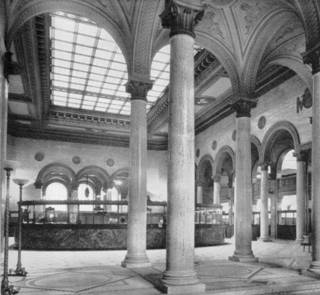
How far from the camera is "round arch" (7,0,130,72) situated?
781cm

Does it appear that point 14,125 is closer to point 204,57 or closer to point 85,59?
point 85,59

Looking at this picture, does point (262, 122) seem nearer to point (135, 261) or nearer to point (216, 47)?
point (216, 47)

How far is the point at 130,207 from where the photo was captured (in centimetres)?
855

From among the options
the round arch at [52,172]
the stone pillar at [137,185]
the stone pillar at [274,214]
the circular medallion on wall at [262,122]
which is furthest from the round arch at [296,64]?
the round arch at [52,172]

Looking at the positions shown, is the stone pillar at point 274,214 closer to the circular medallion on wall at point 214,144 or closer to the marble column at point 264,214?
the marble column at point 264,214

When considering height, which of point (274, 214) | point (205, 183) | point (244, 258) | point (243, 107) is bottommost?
point (244, 258)

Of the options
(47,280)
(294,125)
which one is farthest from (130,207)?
(294,125)

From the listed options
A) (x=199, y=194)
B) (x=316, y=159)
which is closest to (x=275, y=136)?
(x=199, y=194)

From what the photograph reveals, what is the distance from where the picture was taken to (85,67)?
1442 cm

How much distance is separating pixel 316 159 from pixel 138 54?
465 centimetres

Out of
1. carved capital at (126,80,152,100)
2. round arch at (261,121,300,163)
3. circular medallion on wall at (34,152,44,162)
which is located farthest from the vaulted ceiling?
round arch at (261,121,300,163)

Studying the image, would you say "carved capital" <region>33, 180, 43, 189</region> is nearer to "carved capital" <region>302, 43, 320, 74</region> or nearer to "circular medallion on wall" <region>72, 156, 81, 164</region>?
"circular medallion on wall" <region>72, 156, 81, 164</region>

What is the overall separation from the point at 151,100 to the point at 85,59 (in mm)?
4960

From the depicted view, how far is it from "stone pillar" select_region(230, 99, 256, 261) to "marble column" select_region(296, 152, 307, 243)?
4.80m
